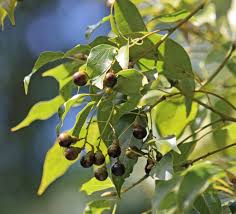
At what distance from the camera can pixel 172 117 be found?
128cm

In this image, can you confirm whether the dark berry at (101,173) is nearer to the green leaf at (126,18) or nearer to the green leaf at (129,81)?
the green leaf at (129,81)

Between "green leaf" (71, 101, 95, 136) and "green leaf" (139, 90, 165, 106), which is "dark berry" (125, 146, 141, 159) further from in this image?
"green leaf" (139, 90, 165, 106)

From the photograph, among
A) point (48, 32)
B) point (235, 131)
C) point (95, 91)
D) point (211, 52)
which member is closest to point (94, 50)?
point (95, 91)

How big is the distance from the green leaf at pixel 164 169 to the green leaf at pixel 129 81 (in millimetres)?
99

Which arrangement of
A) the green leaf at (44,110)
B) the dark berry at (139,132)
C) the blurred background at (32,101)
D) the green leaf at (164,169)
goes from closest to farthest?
1. the green leaf at (164,169)
2. the dark berry at (139,132)
3. the green leaf at (44,110)
4. the blurred background at (32,101)

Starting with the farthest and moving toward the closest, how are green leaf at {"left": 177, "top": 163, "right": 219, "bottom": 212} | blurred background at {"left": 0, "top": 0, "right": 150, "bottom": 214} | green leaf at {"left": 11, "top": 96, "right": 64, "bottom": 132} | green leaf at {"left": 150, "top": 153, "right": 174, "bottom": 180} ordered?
blurred background at {"left": 0, "top": 0, "right": 150, "bottom": 214}
green leaf at {"left": 11, "top": 96, "right": 64, "bottom": 132}
green leaf at {"left": 150, "top": 153, "right": 174, "bottom": 180}
green leaf at {"left": 177, "top": 163, "right": 219, "bottom": 212}

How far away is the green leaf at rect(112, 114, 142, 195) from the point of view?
1.01m

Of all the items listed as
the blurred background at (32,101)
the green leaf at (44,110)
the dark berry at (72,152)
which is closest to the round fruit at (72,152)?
the dark berry at (72,152)

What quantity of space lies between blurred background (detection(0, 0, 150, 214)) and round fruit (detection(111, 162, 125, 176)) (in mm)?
3099

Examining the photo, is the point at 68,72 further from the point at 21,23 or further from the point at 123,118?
the point at 21,23

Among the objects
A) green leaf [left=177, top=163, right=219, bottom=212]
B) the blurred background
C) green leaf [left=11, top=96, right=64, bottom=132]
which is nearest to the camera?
green leaf [left=177, top=163, right=219, bottom=212]

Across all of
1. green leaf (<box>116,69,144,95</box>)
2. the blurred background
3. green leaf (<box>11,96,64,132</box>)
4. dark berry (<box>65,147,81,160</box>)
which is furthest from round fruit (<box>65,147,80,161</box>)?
the blurred background

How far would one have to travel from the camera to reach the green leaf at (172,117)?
1.28 metres

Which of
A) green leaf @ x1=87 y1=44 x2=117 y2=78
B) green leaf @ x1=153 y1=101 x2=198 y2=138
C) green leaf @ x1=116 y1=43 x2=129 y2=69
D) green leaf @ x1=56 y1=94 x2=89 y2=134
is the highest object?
green leaf @ x1=87 y1=44 x2=117 y2=78
